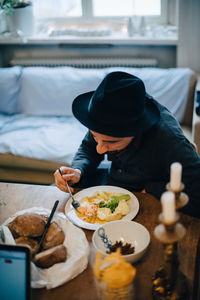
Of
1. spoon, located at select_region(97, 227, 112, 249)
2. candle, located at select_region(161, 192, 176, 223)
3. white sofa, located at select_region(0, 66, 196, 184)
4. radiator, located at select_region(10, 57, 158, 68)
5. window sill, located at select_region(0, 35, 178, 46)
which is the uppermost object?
candle, located at select_region(161, 192, 176, 223)

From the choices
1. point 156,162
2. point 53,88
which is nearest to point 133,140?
point 156,162

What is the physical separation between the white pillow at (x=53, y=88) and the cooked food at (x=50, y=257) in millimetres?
2111

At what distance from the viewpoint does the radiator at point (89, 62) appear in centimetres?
350

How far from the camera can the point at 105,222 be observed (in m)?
1.35

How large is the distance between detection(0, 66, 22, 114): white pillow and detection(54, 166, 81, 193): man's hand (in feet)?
6.16

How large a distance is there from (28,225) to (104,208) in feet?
1.00

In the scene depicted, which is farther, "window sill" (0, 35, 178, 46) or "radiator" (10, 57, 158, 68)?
"radiator" (10, 57, 158, 68)

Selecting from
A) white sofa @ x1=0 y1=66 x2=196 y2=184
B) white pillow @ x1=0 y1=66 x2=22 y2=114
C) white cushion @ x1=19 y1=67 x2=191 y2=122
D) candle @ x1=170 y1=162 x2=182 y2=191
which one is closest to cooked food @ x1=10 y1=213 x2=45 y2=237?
candle @ x1=170 y1=162 x2=182 y2=191

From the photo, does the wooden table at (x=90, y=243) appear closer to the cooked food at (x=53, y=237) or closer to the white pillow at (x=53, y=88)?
the cooked food at (x=53, y=237)

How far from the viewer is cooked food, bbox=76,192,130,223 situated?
136 cm

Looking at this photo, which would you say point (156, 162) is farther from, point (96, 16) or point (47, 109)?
point (96, 16)

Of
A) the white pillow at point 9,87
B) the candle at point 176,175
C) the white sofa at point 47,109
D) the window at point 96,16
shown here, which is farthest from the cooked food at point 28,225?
the window at point 96,16

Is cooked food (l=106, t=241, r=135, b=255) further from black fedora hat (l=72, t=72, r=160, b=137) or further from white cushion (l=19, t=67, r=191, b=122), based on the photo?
white cushion (l=19, t=67, r=191, b=122)

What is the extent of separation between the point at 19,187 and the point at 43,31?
8.71 ft
